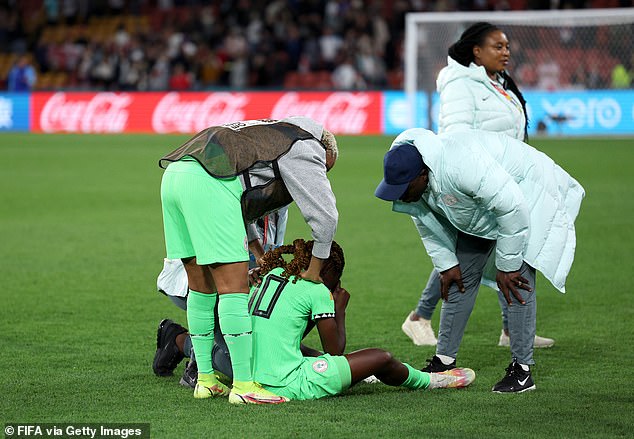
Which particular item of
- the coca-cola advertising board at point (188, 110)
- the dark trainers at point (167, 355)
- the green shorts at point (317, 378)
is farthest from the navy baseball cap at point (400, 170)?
the coca-cola advertising board at point (188, 110)

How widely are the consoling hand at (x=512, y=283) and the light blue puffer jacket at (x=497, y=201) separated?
0.04 m

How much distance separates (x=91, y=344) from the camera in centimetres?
677

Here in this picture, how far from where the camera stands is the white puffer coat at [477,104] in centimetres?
654

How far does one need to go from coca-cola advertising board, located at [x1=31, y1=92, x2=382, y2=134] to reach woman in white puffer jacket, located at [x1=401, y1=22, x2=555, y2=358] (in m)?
18.1

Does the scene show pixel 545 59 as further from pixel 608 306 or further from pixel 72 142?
pixel 608 306

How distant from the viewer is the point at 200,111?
2642 cm

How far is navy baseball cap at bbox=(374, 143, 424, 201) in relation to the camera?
17.0 ft

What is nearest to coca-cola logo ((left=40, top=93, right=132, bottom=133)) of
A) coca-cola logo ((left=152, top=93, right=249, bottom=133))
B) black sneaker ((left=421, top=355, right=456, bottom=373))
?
coca-cola logo ((left=152, top=93, right=249, bottom=133))

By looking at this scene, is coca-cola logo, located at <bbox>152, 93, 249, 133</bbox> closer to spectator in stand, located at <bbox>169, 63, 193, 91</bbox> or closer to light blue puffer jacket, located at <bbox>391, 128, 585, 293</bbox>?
spectator in stand, located at <bbox>169, 63, 193, 91</bbox>

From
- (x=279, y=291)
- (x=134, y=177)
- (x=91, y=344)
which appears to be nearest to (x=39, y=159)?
(x=134, y=177)

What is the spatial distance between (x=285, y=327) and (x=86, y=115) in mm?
23555

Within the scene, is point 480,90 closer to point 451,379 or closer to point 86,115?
point 451,379

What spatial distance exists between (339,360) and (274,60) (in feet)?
78.5

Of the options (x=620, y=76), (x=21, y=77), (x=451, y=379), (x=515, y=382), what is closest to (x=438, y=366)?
(x=451, y=379)
